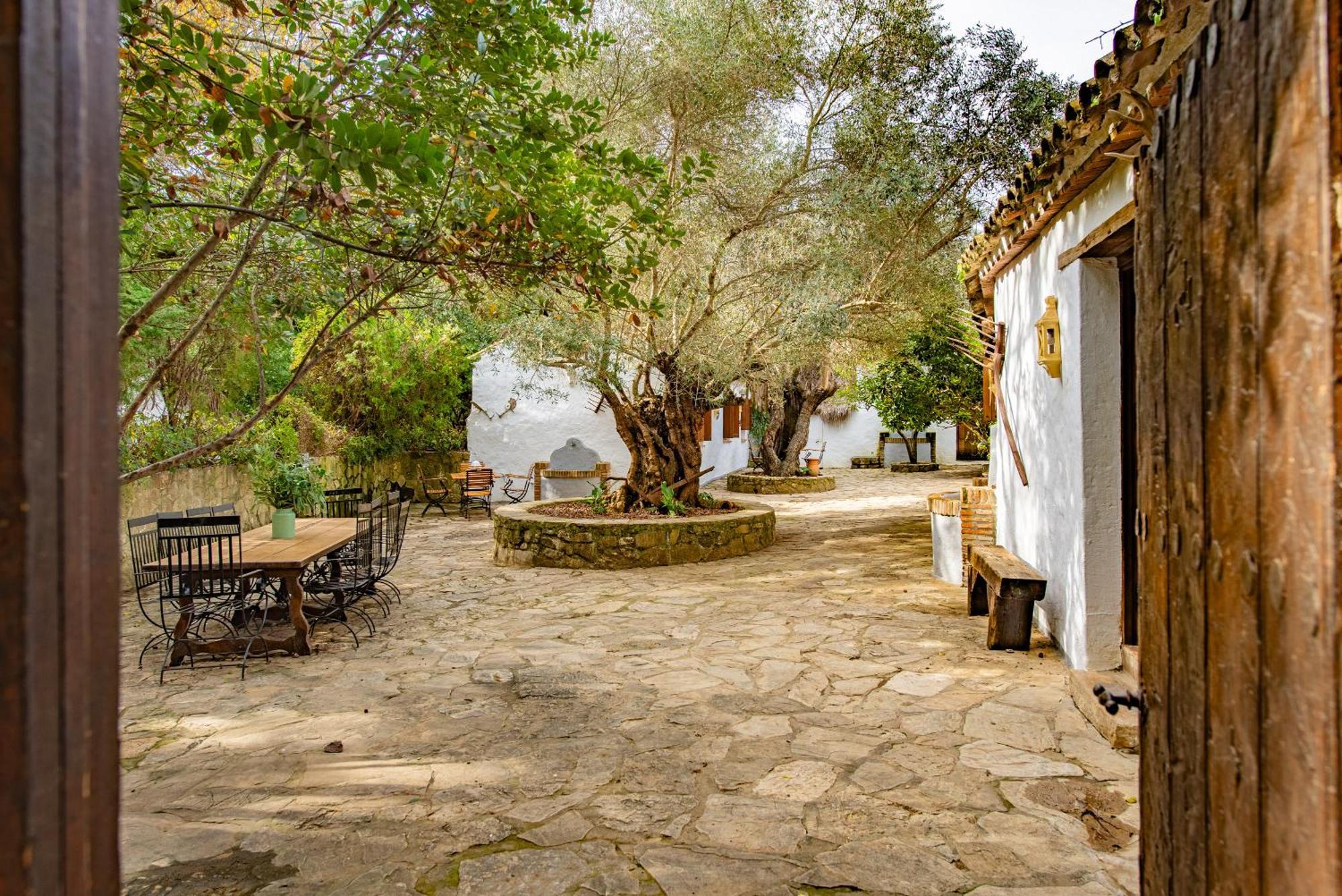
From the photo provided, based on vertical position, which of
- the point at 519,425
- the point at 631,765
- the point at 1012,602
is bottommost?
the point at 631,765

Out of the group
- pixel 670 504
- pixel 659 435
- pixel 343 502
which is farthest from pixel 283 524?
pixel 659 435

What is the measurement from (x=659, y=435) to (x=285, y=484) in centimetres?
455

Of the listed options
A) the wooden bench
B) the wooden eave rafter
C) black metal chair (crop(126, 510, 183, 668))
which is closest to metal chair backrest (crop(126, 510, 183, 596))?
black metal chair (crop(126, 510, 183, 668))

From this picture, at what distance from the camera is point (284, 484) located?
10.5 meters

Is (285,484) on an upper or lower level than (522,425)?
lower

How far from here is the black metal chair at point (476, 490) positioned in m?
13.9

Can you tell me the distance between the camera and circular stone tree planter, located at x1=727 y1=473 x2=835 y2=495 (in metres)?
17.5

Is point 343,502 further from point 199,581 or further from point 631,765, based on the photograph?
point 631,765

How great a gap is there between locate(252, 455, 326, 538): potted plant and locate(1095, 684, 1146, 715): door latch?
9.59 metres

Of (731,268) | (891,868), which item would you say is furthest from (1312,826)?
(731,268)

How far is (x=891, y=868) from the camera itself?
111 inches

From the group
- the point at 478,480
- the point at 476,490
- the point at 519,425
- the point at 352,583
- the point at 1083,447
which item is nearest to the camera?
the point at 1083,447

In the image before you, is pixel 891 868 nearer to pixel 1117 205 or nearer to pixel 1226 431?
pixel 1226 431

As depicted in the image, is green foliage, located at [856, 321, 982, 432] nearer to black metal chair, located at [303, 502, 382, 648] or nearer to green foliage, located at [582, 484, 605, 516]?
green foliage, located at [582, 484, 605, 516]
